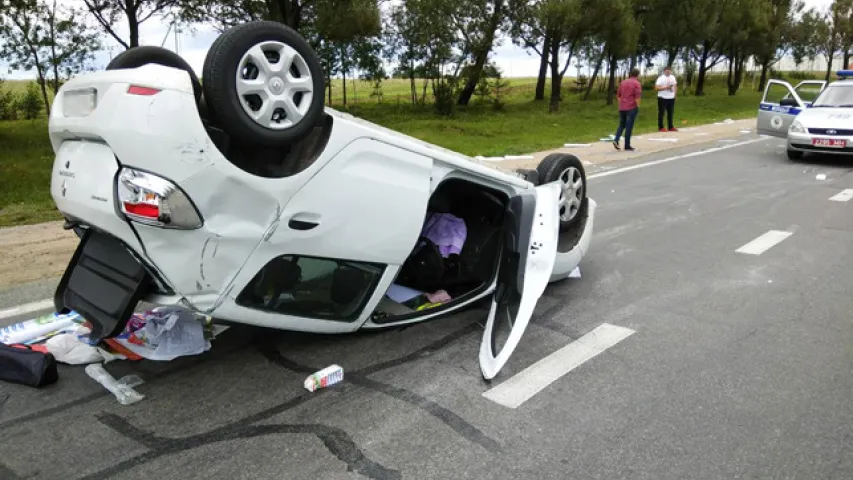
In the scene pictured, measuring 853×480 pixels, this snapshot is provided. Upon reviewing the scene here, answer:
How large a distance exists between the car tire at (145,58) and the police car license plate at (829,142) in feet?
37.7

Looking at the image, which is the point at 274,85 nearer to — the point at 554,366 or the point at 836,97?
the point at 554,366

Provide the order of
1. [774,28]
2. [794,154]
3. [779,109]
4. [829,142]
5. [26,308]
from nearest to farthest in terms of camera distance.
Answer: [26,308] → [829,142] → [794,154] → [779,109] → [774,28]

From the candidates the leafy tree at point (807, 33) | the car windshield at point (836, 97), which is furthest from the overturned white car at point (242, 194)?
the leafy tree at point (807, 33)

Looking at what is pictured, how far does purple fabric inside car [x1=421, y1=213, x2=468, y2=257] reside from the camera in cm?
426

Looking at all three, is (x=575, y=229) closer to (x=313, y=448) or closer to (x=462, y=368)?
(x=462, y=368)

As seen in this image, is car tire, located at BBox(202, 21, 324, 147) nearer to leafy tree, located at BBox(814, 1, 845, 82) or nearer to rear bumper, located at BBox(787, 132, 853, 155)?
rear bumper, located at BBox(787, 132, 853, 155)

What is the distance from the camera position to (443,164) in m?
3.75

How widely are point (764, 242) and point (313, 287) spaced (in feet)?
16.0

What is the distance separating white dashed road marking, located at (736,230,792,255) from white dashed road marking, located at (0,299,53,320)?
18.7ft

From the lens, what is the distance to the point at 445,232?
4301 millimetres

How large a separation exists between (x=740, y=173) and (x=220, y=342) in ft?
31.6

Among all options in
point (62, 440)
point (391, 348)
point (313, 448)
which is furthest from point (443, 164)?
point (62, 440)

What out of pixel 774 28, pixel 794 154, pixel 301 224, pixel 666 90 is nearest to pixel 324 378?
pixel 301 224

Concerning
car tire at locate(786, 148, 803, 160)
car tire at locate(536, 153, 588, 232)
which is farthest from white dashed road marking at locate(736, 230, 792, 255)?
car tire at locate(786, 148, 803, 160)
